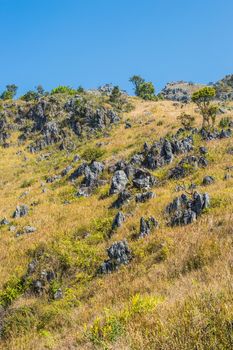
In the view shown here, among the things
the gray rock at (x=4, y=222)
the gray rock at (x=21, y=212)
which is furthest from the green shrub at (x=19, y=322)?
the gray rock at (x=21, y=212)

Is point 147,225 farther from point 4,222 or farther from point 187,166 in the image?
point 4,222

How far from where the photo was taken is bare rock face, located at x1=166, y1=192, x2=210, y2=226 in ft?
47.7

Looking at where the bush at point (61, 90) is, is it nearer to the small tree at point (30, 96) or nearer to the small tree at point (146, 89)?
the small tree at point (30, 96)

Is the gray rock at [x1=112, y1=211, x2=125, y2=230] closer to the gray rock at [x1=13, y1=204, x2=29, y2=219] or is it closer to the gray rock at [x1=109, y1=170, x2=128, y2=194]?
the gray rock at [x1=109, y1=170, x2=128, y2=194]

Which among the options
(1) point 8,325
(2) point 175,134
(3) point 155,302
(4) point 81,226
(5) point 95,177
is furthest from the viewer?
(2) point 175,134

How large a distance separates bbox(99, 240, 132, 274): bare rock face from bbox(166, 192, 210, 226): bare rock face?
8.61ft

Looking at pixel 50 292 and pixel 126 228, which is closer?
pixel 50 292

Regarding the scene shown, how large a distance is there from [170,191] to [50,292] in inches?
403

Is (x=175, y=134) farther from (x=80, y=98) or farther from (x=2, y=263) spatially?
(x=80, y=98)

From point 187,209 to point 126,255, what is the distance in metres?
3.69

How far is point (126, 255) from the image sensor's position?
13039 mm

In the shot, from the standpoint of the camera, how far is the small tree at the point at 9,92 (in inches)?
3752

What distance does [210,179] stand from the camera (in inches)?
803

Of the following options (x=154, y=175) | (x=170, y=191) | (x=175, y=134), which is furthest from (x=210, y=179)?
(x=175, y=134)
